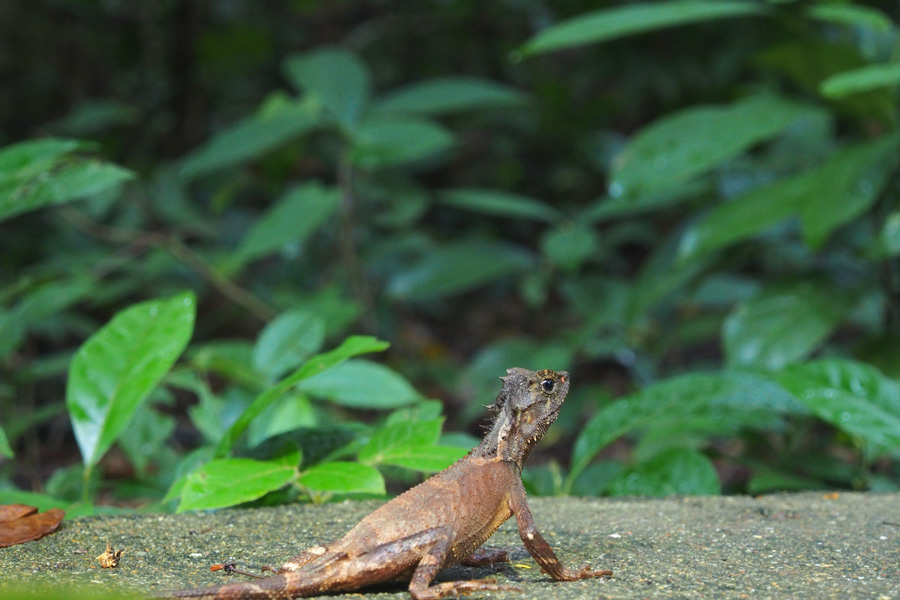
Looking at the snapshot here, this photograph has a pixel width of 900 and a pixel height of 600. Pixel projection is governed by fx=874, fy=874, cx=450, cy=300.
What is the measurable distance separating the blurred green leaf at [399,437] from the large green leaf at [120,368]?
704mm

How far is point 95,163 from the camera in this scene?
11.0 feet

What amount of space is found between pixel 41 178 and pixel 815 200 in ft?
11.0

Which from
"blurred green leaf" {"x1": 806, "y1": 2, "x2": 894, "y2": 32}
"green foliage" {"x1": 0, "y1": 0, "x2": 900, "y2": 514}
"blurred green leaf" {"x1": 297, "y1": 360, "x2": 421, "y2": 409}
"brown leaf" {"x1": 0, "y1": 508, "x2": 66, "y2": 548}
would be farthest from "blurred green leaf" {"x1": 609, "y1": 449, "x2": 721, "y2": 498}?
"blurred green leaf" {"x1": 806, "y1": 2, "x2": 894, "y2": 32}

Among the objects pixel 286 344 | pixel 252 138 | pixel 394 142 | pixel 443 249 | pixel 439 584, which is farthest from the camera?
pixel 443 249

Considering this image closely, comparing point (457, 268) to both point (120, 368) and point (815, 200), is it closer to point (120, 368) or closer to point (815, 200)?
point (815, 200)

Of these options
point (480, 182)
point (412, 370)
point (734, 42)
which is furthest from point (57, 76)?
point (734, 42)

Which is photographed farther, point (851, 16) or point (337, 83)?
point (337, 83)

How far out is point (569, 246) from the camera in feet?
18.3

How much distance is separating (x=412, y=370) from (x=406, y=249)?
1145 millimetres

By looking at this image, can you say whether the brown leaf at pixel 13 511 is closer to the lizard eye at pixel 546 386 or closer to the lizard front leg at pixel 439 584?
the lizard front leg at pixel 439 584

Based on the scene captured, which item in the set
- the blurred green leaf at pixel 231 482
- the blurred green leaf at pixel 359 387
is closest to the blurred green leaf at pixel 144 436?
the blurred green leaf at pixel 359 387

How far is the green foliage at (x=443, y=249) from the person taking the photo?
10.2ft

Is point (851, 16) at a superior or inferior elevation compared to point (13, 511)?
superior

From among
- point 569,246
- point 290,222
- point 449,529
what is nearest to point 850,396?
point 449,529
